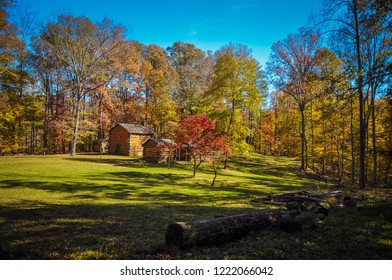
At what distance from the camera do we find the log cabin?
37.0 meters

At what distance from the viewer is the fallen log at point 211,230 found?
4.79 metres

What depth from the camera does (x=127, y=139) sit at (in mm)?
37031

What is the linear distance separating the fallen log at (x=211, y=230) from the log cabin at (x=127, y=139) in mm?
32735

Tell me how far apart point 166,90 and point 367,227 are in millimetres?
38782

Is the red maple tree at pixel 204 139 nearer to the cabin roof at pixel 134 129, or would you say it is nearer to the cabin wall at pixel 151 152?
the cabin wall at pixel 151 152

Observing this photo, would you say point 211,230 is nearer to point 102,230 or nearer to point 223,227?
point 223,227

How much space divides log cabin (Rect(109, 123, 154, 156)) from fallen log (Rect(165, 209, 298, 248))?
3273 cm

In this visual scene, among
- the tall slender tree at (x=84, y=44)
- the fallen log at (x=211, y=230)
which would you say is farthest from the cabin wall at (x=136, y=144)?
the fallen log at (x=211, y=230)

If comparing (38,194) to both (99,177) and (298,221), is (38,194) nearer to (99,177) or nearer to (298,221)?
(99,177)

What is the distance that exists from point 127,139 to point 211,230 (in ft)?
111

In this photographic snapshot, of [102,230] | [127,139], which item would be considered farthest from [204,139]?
[127,139]

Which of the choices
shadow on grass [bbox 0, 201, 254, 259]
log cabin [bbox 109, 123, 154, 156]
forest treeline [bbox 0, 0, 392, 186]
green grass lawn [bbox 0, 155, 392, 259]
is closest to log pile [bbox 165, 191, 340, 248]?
green grass lawn [bbox 0, 155, 392, 259]

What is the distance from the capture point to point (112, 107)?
42.9 meters

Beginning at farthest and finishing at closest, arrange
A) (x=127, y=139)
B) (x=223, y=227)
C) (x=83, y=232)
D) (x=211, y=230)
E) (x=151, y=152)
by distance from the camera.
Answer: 1. (x=127, y=139)
2. (x=151, y=152)
3. (x=83, y=232)
4. (x=223, y=227)
5. (x=211, y=230)
